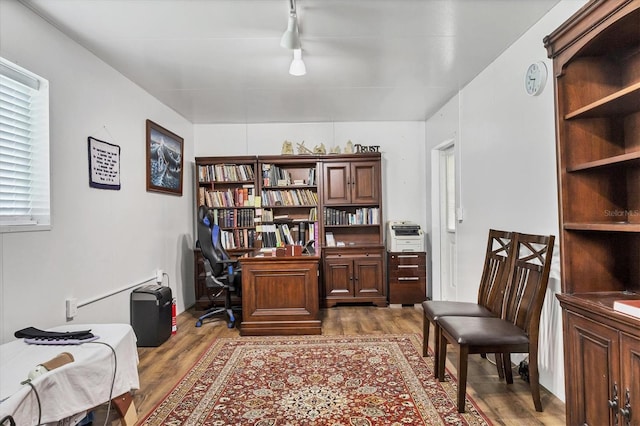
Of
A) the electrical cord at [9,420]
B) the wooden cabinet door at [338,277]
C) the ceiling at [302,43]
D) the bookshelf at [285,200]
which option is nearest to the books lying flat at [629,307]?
the ceiling at [302,43]

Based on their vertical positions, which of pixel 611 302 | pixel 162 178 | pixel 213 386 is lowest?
pixel 213 386

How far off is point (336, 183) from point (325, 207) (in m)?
0.34

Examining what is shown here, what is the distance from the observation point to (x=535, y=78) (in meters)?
2.38

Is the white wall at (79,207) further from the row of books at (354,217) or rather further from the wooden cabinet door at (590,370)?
the wooden cabinet door at (590,370)

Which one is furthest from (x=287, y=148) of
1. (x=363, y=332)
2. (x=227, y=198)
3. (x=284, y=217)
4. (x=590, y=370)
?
(x=590, y=370)

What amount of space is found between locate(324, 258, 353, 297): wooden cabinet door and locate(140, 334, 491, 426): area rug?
4.15 feet

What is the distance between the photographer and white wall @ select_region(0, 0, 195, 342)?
80.9 inches

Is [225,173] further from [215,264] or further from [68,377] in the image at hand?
[68,377]

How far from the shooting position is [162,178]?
152 inches

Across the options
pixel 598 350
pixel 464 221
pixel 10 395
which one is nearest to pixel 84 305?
pixel 10 395

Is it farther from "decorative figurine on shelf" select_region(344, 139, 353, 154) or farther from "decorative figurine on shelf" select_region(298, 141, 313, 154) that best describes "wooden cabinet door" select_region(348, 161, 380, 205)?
"decorative figurine on shelf" select_region(298, 141, 313, 154)

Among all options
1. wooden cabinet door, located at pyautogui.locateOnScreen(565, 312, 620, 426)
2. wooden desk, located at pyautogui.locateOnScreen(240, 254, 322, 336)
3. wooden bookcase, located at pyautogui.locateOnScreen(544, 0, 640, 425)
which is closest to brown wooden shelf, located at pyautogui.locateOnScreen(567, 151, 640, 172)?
wooden bookcase, located at pyautogui.locateOnScreen(544, 0, 640, 425)

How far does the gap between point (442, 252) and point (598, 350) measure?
3078 mm

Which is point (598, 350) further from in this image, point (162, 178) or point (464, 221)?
point (162, 178)
